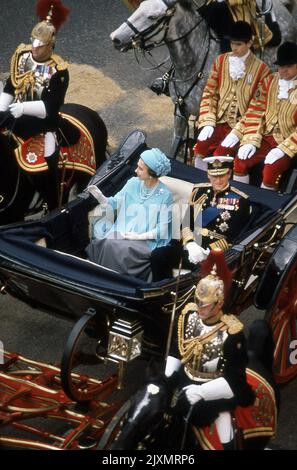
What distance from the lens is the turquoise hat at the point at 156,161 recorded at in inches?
246

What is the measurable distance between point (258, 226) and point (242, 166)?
876 mm

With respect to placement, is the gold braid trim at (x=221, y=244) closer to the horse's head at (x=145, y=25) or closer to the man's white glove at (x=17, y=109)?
the man's white glove at (x=17, y=109)

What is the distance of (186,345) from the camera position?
5.18m

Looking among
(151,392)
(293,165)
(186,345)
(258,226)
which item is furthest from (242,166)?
(151,392)

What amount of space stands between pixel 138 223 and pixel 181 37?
223cm

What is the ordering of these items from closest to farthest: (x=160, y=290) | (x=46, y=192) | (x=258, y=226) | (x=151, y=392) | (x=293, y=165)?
(x=151, y=392) → (x=160, y=290) → (x=258, y=226) → (x=293, y=165) → (x=46, y=192)

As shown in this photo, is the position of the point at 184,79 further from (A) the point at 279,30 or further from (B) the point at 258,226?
Answer: (B) the point at 258,226

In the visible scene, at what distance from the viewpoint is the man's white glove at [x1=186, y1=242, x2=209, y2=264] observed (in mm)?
6027

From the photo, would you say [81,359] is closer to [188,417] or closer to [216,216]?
[188,417]

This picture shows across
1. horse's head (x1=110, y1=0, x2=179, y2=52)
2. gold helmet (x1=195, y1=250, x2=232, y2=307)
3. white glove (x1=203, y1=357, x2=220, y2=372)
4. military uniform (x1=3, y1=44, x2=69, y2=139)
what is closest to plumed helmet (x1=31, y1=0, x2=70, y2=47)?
military uniform (x1=3, y1=44, x2=69, y2=139)

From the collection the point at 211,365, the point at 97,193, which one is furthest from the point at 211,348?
the point at 97,193

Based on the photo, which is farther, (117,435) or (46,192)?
(46,192)

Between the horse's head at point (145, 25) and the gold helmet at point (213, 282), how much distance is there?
325cm

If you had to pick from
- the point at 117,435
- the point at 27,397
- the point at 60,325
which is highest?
the point at 117,435
